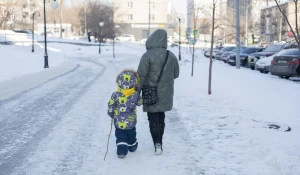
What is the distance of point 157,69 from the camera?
5.11m

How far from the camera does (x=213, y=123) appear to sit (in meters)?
7.30

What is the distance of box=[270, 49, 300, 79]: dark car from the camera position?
1659 cm

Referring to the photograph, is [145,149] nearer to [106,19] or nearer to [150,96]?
[150,96]

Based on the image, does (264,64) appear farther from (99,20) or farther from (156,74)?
(99,20)

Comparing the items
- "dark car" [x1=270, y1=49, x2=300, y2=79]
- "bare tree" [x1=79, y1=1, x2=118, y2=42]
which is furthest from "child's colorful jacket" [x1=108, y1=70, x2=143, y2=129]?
"bare tree" [x1=79, y1=1, x2=118, y2=42]

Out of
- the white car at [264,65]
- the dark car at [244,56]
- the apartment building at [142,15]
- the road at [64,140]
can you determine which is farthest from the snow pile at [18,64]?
the apartment building at [142,15]

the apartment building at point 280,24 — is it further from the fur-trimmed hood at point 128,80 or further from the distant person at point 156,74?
the fur-trimmed hood at point 128,80

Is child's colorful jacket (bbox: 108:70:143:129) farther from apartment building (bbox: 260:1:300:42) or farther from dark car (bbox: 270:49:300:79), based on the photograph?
dark car (bbox: 270:49:300:79)

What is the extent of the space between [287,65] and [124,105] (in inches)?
537

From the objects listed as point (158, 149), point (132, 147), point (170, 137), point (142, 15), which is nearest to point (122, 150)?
point (132, 147)

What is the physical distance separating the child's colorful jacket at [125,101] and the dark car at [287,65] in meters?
13.4

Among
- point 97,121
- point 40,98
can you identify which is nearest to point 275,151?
point 97,121

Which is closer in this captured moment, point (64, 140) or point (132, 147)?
point (132, 147)

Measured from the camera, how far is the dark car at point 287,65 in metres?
16.6
